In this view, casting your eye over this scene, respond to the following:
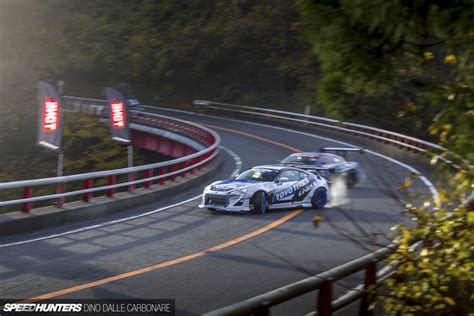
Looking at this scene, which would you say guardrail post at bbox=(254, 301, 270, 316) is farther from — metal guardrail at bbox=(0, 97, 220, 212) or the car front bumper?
the car front bumper

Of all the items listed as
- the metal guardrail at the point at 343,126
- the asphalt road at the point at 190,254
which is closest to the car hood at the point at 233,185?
the asphalt road at the point at 190,254

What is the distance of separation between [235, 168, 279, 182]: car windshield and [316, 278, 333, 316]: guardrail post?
12.8 metres

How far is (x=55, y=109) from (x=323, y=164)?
858 cm

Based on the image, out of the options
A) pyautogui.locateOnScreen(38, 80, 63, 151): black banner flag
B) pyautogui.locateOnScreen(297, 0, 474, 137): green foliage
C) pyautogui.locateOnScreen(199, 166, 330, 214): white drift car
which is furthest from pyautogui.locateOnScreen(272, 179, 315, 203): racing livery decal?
pyautogui.locateOnScreen(297, 0, 474, 137): green foliage

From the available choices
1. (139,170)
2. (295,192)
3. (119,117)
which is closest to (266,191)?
(295,192)

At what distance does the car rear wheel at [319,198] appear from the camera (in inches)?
788

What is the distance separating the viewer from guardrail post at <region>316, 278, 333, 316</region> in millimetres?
6497

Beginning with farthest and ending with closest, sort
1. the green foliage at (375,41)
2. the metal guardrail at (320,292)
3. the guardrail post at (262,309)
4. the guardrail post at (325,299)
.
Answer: the green foliage at (375,41)
the guardrail post at (325,299)
the guardrail post at (262,309)
the metal guardrail at (320,292)

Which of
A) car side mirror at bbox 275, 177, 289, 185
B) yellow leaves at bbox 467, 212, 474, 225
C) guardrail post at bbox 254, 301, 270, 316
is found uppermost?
yellow leaves at bbox 467, 212, 474, 225

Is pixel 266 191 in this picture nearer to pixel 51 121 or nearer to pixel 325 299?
pixel 51 121

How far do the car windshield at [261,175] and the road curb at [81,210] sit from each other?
3.13 meters

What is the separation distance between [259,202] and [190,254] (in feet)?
18.5

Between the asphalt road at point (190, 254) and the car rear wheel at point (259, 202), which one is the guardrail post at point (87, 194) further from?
the car rear wheel at point (259, 202)

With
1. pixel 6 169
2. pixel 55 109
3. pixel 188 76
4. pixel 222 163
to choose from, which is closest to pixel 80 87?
pixel 188 76
